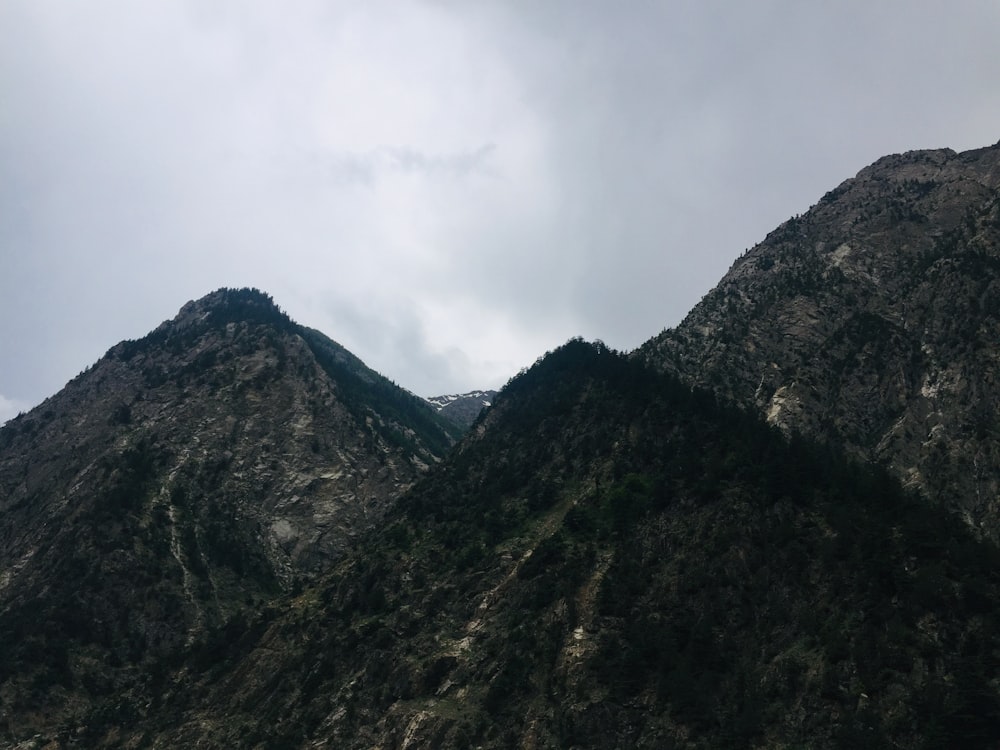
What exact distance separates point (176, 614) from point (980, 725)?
442ft

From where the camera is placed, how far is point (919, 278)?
15650cm

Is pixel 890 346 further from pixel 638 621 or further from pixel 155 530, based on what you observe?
pixel 155 530

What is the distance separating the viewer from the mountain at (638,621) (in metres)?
60.4

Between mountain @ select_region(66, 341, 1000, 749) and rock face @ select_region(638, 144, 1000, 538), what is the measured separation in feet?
68.2

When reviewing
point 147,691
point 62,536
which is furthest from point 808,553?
point 62,536

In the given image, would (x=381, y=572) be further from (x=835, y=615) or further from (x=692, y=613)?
(x=835, y=615)

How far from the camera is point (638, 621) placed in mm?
80312

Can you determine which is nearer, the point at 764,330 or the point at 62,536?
the point at 62,536

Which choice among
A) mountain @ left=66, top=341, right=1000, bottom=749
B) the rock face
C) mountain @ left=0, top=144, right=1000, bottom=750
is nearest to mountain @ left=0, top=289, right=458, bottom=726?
mountain @ left=0, top=144, right=1000, bottom=750

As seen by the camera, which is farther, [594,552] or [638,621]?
[594,552]

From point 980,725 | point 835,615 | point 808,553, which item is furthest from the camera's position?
point 808,553

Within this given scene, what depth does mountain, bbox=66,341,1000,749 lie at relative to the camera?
60.4m

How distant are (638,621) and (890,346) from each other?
95.0m

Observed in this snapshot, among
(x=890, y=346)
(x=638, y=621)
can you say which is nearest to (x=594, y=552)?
(x=638, y=621)
